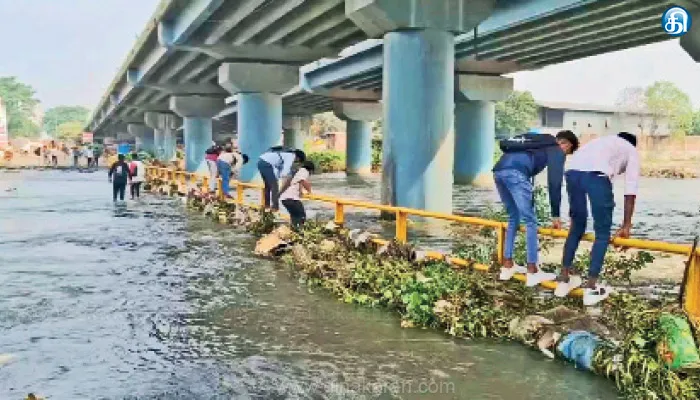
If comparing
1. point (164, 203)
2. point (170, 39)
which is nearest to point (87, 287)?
point (164, 203)

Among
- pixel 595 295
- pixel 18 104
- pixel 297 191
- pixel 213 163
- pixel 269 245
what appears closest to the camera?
pixel 595 295

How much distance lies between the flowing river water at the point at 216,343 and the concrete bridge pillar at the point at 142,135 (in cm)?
8089

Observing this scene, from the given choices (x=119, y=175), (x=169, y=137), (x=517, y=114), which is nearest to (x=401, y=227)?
(x=119, y=175)

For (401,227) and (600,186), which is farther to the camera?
(401,227)

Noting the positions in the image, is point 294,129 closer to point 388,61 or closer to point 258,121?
point 258,121

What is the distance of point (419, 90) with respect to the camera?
1839 centimetres

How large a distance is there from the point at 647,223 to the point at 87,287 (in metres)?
13.7

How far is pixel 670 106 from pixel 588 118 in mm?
8648

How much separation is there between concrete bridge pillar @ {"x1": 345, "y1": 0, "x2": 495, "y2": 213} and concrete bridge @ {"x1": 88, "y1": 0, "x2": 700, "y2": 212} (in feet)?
0.09

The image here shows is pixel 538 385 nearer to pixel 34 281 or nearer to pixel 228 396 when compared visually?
pixel 228 396

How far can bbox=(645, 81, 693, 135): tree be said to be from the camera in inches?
3009

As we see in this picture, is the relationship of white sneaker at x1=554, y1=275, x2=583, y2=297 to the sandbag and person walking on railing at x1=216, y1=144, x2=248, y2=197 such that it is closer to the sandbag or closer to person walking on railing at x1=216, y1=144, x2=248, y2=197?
the sandbag

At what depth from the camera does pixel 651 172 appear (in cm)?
5159

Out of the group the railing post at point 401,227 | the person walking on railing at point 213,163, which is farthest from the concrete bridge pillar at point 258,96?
the railing post at point 401,227
